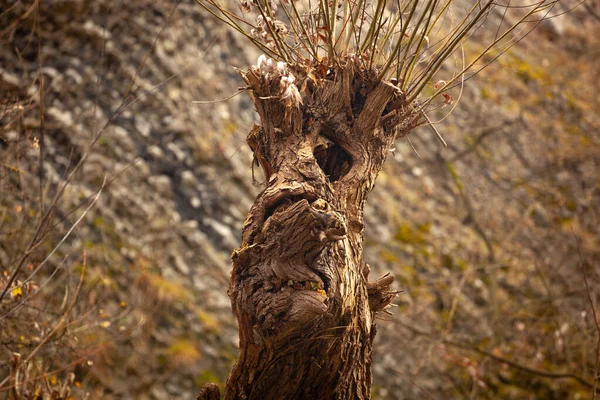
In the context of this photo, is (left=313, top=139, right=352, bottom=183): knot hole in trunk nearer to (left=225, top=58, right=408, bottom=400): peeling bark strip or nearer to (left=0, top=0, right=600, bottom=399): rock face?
(left=225, top=58, right=408, bottom=400): peeling bark strip

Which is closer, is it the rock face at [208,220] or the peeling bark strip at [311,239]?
the peeling bark strip at [311,239]

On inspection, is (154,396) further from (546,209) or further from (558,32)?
(558,32)

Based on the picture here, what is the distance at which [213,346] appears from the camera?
6.05 metres

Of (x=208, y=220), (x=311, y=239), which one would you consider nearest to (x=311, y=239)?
(x=311, y=239)

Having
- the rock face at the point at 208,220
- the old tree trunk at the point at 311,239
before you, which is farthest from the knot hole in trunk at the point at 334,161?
the rock face at the point at 208,220

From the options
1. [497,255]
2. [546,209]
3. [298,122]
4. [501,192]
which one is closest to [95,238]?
[298,122]

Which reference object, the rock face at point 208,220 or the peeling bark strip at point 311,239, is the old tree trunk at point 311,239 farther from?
the rock face at point 208,220

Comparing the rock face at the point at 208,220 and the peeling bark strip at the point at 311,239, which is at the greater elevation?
the rock face at the point at 208,220

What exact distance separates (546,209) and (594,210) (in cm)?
77

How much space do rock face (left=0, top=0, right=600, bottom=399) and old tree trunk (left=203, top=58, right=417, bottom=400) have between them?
2541 millimetres

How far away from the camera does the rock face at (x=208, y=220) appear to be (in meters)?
5.75

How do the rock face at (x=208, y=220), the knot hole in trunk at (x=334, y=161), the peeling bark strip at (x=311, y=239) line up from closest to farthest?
the peeling bark strip at (x=311, y=239)
the knot hole in trunk at (x=334, y=161)
the rock face at (x=208, y=220)

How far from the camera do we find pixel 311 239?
2.22 metres

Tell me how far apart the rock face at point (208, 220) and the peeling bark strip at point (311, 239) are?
2544 mm
